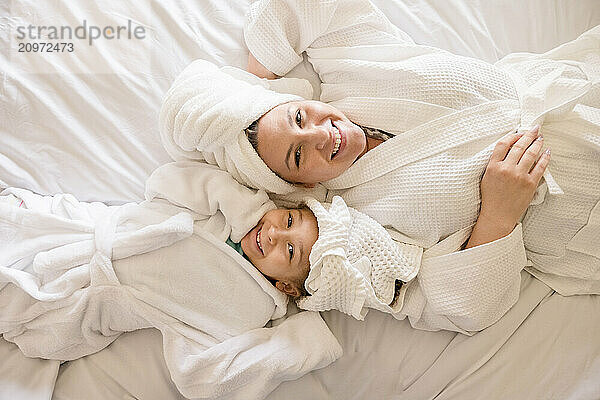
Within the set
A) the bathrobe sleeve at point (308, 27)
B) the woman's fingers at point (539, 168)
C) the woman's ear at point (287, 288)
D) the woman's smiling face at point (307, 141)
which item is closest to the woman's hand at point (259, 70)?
the bathrobe sleeve at point (308, 27)

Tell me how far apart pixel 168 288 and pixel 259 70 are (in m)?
0.52

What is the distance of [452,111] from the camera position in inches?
50.4

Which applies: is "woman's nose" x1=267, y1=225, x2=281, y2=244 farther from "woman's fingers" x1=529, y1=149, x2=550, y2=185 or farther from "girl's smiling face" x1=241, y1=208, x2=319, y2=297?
"woman's fingers" x1=529, y1=149, x2=550, y2=185

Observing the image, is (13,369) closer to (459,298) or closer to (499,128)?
(459,298)

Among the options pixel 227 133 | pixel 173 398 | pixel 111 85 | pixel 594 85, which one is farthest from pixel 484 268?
pixel 111 85

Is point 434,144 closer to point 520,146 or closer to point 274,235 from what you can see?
point 520,146

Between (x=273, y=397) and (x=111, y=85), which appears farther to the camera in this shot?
(x=111, y=85)

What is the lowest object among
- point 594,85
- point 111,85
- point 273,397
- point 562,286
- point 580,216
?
point 273,397

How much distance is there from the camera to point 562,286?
1.28 metres

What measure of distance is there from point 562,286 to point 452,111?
0.42 meters

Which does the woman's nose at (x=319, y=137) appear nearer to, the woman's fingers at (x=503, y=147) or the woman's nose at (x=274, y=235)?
the woman's nose at (x=274, y=235)

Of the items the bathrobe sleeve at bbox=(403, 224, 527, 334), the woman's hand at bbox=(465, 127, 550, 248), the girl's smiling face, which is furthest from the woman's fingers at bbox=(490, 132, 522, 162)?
the girl's smiling face

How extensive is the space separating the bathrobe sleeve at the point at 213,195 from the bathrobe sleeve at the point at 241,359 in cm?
21

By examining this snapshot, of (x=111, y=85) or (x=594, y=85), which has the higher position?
(x=594, y=85)
